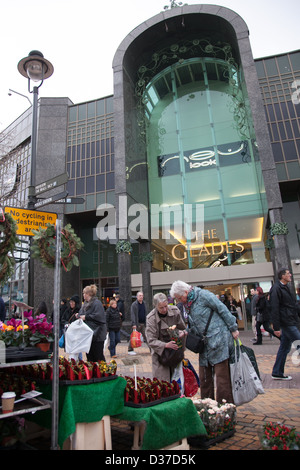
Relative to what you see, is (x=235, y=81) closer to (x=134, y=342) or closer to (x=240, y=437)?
(x=134, y=342)

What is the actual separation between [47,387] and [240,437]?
2.20m

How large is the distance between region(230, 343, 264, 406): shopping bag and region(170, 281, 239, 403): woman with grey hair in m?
0.12

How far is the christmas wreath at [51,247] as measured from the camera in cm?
334

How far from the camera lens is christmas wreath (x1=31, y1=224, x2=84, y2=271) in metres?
3.34

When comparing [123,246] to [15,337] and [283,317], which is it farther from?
[15,337]

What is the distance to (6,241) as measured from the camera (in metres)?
3.21

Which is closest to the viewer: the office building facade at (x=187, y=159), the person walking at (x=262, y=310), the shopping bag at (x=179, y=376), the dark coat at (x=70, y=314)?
the shopping bag at (x=179, y=376)

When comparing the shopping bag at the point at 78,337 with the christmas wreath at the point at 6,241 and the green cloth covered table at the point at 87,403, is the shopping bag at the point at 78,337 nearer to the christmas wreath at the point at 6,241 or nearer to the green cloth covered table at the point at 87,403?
the green cloth covered table at the point at 87,403

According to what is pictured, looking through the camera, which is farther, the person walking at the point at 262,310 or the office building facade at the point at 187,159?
the office building facade at the point at 187,159

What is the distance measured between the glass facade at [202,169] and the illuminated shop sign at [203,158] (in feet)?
0.18

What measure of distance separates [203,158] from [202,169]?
697 mm

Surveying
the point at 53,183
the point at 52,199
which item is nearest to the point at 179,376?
the point at 52,199

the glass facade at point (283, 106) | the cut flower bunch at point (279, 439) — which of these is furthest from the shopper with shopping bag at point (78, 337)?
the glass facade at point (283, 106)

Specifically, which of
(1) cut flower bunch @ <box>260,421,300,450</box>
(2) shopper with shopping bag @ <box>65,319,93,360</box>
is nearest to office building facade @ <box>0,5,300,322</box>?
(2) shopper with shopping bag @ <box>65,319,93,360</box>
